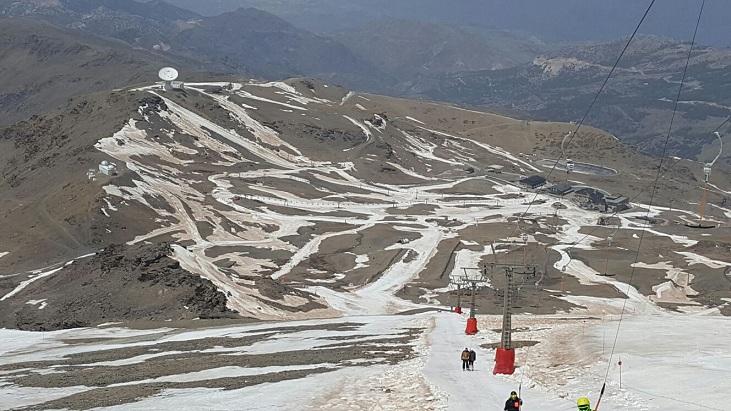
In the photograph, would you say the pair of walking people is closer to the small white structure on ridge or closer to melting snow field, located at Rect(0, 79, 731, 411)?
melting snow field, located at Rect(0, 79, 731, 411)

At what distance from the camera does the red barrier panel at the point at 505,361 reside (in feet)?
126

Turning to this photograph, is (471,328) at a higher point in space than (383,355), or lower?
lower

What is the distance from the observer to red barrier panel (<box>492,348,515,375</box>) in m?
38.5

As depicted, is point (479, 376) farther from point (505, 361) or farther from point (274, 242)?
point (274, 242)

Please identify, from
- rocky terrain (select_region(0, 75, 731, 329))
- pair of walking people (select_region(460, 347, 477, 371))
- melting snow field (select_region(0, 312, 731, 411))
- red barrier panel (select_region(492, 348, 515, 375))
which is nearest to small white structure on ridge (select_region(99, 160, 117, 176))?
rocky terrain (select_region(0, 75, 731, 329))

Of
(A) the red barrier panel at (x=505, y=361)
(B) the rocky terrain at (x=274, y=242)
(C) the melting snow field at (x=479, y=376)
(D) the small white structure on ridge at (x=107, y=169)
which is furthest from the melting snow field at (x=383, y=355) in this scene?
(D) the small white structure on ridge at (x=107, y=169)

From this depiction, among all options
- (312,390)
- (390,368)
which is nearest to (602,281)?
(390,368)

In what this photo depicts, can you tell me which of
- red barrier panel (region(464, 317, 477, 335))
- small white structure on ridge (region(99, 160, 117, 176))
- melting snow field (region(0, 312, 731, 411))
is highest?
→ small white structure on ridge (region(99, 160, 117, 176))

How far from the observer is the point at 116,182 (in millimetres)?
142625

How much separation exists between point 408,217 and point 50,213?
73988mm

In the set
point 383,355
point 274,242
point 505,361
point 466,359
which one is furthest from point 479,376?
point 274,242

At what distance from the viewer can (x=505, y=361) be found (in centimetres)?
3866

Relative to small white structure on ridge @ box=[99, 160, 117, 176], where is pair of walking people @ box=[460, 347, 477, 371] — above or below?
below

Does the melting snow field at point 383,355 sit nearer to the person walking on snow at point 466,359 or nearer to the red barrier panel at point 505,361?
the person walking on snow at point 466,359
